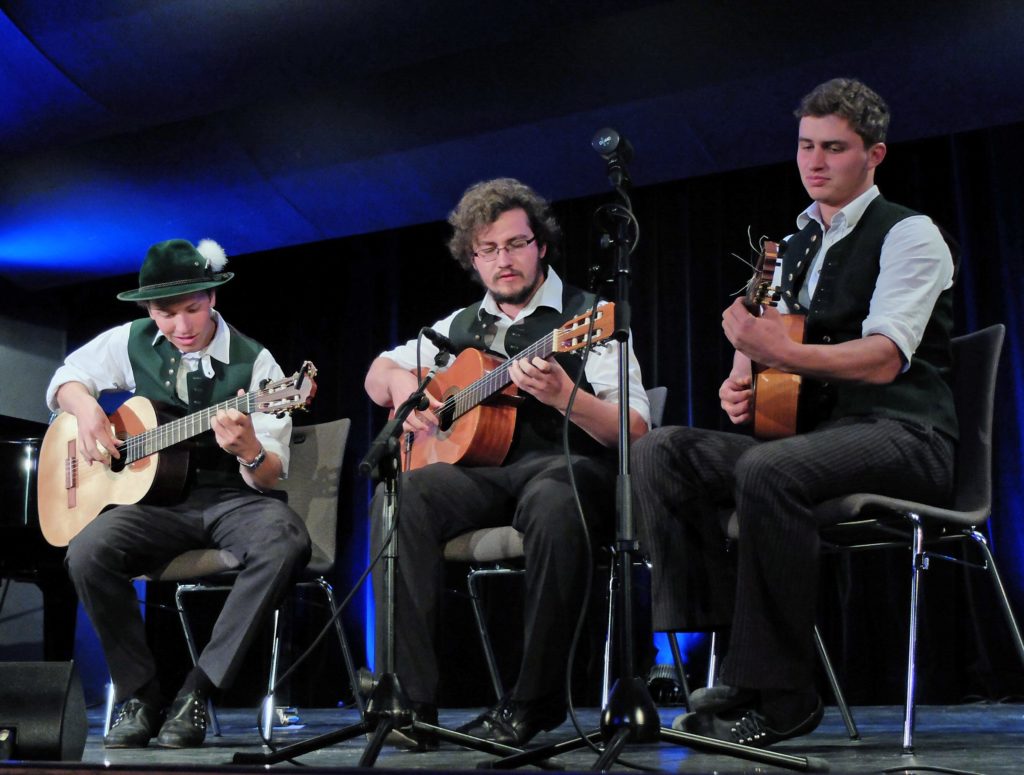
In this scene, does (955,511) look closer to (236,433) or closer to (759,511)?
(759,511)

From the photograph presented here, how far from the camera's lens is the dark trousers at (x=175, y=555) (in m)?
3.14

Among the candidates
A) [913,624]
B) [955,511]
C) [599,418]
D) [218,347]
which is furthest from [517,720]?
[218,347]

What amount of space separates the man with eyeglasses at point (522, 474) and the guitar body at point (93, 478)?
736 millimetres

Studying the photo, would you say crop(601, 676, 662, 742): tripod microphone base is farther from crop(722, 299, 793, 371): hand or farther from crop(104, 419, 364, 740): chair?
crop(104, 419, 364, 740): chair

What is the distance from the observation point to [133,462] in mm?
3594

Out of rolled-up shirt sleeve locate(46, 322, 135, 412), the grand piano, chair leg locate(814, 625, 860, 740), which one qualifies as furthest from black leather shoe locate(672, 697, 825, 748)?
the grand piano

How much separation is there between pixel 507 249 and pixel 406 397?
539mm

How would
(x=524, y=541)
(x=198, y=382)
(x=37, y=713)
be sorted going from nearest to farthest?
(x=37, y=713) → (x=524, y=541) → (x=198, y=382)

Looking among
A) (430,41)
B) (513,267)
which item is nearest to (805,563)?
(513,267)

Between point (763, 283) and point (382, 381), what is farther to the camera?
point (382, 381)

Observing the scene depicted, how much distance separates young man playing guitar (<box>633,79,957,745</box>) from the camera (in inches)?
91.2

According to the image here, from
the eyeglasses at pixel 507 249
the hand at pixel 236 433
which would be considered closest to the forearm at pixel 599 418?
the eyeglasses at pixel 507 249

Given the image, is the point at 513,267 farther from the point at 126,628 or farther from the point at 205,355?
the point at 126,628

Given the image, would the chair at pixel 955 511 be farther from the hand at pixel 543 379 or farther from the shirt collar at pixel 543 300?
the shirt collar at pixel 543 300
